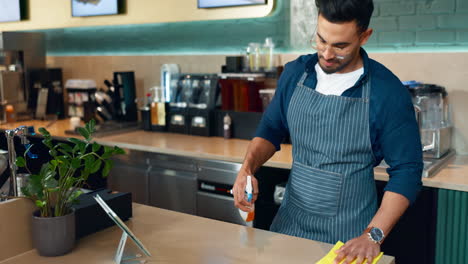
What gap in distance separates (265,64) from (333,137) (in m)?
1.76

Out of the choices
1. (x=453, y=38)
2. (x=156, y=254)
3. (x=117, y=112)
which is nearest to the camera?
(x=156, y=254)

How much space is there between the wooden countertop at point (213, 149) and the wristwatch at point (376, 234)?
1.09 meters

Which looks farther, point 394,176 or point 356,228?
point 356,228

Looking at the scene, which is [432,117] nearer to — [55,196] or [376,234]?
[376,234]

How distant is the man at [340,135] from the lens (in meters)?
1.75

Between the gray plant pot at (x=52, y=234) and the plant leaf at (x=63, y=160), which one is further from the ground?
Result: the plant leaf at (x=63, y=160)

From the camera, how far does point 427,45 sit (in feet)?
10.3

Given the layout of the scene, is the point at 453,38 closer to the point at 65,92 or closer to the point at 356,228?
the point at 356,228

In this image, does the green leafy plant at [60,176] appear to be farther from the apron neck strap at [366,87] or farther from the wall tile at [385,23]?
the wall tile at [385,23]

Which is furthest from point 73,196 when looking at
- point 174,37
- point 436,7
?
point 174,37

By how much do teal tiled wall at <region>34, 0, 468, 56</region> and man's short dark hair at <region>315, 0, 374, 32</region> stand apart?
1513mm

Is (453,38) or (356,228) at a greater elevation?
(453,38)

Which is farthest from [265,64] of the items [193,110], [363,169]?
[363,169]

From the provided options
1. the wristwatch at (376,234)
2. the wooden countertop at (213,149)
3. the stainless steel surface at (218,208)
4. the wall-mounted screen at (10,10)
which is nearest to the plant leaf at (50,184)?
the wristwatch at (376,234)
